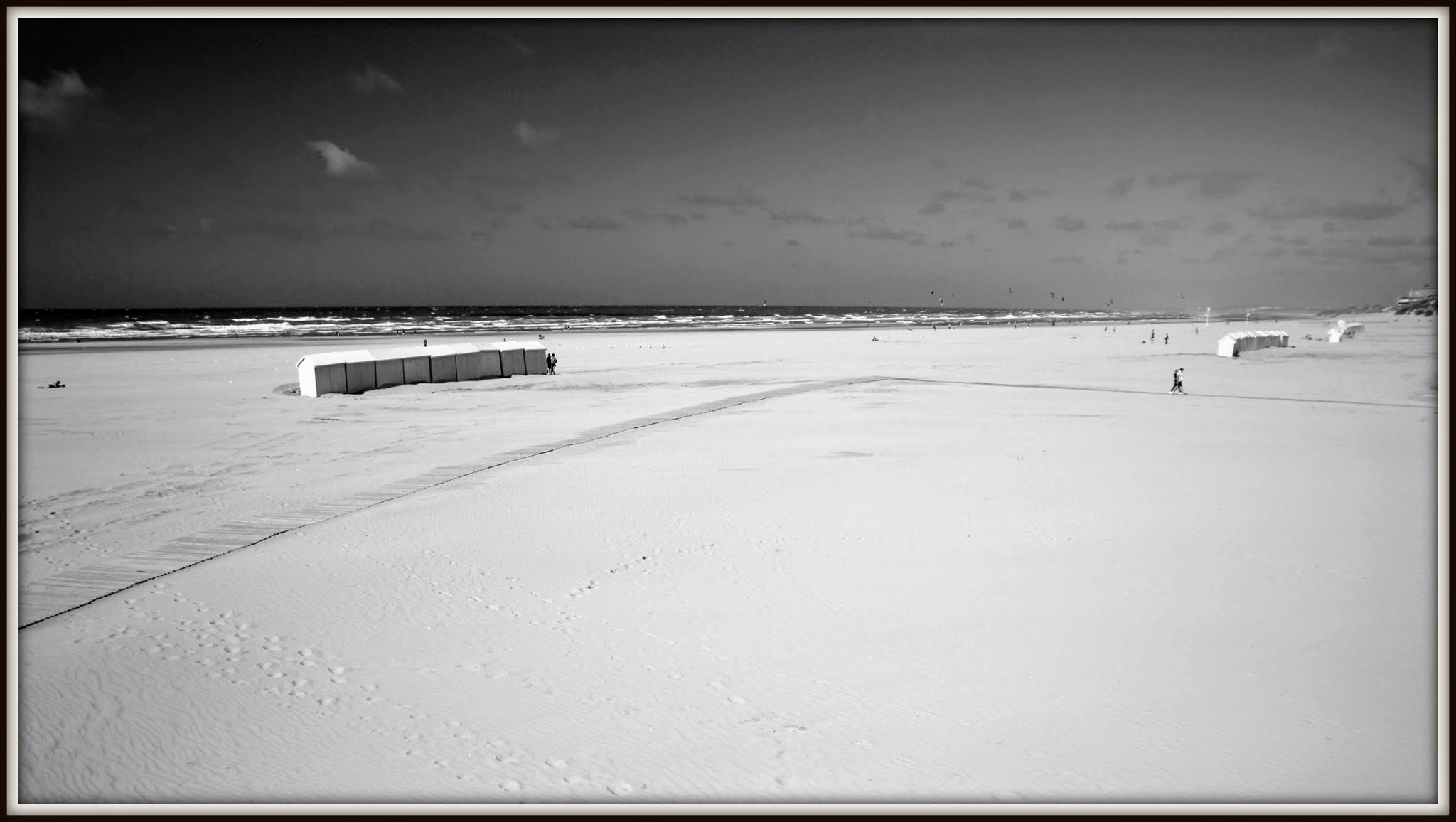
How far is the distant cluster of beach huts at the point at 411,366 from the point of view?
21.5 m

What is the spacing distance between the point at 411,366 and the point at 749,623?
21071 millimetres

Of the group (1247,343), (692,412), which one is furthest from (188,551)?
(1247,343)

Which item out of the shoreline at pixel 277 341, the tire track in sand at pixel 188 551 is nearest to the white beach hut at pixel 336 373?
the tire track in sand at pixel 188 551

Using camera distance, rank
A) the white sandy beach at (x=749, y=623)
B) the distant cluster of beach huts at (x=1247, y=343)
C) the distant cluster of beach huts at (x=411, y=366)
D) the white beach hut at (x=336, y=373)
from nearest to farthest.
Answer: the white sandy beach at (x=749, y=623), the white beach hut at (x=336, y=373), the distant cluster of beach huts at (x=411, y=366), the distant cluster of beach huts at (x=1247, y=343)

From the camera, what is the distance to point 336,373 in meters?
21.8

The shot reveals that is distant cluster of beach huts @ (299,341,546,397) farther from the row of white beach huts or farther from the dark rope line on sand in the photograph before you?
the row of white beach huts

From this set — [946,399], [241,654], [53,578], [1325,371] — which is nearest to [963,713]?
[241,654]

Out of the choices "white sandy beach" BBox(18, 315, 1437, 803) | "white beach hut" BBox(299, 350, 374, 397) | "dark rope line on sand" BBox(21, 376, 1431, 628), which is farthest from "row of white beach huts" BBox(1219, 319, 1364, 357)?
"white beach hut" BBox(299, 350, 374, 397)

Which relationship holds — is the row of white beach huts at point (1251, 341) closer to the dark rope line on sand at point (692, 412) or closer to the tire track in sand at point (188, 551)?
the dark rope line on sand at point (692, 412)

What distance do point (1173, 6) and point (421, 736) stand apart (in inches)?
220

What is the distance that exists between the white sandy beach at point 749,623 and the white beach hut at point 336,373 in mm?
6910

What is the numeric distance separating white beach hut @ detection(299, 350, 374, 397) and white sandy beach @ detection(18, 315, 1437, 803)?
272 inches

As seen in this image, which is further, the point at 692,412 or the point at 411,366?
the point at 411,366

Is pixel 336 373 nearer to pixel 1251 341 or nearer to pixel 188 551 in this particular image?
pixel 188 551
